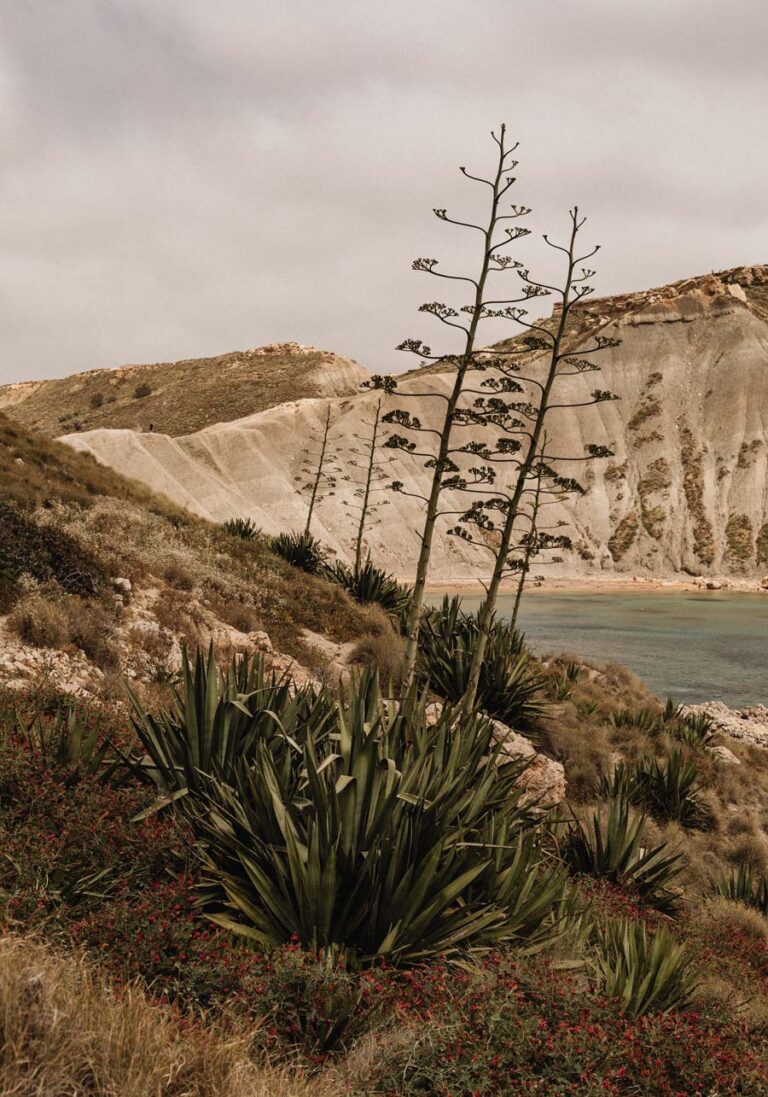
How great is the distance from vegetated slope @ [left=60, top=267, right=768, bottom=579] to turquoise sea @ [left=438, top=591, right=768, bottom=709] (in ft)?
31.2

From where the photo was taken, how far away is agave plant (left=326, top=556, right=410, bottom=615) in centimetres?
1684

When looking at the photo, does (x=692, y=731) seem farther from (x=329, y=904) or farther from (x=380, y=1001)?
(x=380, y=1001)

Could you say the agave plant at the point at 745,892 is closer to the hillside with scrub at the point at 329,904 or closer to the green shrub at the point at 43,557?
the hillside with scrub at the point at 329,904

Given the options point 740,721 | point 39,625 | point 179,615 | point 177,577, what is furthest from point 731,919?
point 740,721

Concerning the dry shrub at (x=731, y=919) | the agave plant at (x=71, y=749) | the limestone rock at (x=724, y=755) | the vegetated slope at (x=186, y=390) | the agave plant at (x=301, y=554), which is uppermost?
the vegetated slope at (x=186, y=390)

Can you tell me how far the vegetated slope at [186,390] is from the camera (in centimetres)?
8200

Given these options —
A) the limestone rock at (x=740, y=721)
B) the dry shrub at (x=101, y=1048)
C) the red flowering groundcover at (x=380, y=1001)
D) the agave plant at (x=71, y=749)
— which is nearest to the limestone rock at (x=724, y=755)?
the limestone rock at (x=740, y=721)

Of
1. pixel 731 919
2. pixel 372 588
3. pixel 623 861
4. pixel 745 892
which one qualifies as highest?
pixel 372 588

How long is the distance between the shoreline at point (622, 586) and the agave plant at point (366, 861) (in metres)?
46.0

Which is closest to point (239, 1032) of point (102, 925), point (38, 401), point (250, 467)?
point (102, 925)

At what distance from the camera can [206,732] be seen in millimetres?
4961

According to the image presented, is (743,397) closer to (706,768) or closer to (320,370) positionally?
(320,370)

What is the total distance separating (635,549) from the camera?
60.7 meters

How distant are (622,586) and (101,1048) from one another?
5678cm
